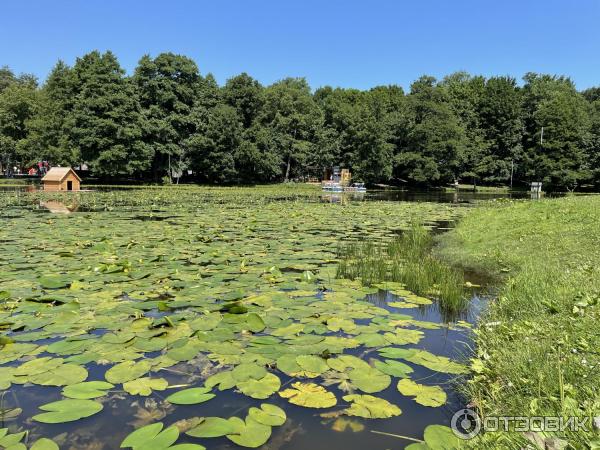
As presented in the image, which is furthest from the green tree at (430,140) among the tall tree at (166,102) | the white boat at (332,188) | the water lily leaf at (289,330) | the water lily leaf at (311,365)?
the water lily leaf at (311,365)

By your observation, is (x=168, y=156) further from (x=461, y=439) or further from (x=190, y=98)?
(x=461, y=439)

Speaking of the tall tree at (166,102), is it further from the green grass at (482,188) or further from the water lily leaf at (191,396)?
the water lily leaf at (191,396)

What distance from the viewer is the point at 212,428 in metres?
3.07

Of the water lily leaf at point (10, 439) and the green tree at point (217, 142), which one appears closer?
the water lily leaf at point (10, 439)

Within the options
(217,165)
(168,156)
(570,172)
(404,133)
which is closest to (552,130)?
(570,172)

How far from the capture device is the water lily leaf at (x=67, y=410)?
316cm

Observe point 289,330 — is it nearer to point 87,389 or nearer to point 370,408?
point 370,408

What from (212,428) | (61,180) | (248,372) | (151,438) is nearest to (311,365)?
(248,372)

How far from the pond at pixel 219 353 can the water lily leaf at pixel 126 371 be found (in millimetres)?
16

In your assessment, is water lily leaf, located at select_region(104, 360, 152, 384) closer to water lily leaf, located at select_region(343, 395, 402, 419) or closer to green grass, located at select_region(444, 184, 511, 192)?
water lily leaf, located at select_region(343, 395, 402, 419)

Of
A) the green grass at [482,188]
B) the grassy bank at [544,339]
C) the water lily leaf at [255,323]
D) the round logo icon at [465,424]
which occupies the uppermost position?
the green grass at [482,188]

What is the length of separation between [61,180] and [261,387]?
3341 cm

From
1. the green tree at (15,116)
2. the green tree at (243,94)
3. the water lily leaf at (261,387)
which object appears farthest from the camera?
the green tree at (15,116)

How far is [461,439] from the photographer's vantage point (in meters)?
3.05
